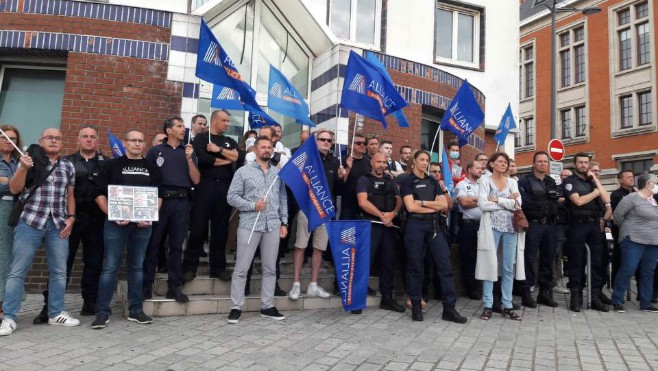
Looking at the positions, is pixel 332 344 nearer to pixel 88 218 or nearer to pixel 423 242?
pixel 423 242

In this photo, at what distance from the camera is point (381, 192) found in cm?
619

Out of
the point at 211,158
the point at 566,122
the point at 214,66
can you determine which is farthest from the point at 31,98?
the point at 566,122

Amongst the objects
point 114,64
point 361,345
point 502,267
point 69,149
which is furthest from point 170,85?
point 502,267

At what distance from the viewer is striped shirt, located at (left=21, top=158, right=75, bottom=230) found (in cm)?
480

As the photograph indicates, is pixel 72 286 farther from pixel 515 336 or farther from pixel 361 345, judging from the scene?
pixel 515 336

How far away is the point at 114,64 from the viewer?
740cm

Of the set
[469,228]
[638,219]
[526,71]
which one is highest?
[526,71]

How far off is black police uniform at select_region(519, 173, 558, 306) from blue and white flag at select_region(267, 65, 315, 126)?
336cm

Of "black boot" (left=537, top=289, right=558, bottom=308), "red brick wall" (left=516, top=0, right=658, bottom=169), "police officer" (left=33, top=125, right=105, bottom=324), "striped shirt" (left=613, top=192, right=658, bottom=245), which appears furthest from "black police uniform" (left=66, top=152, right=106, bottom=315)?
"red brick wall" (left=516, top=0, right=658, bottom=169)

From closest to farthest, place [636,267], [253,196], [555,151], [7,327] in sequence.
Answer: [7,327] → [253,196] → [636,267] → [555,151]

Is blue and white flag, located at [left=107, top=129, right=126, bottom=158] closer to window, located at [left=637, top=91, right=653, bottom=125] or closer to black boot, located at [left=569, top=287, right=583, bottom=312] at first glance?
black boot, located at [left=569, top=287, right=583, bottom=312]

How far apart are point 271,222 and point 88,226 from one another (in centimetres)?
208

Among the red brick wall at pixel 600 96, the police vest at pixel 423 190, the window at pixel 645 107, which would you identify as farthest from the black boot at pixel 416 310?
the window at pixel 645 107

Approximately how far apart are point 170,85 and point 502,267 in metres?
5.66
